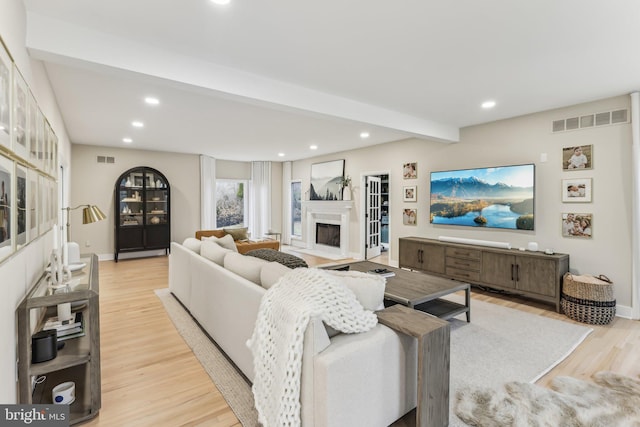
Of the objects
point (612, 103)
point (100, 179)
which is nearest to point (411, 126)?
point (612, 103)

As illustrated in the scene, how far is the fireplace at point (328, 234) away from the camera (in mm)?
7658

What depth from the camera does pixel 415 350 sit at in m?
1.81

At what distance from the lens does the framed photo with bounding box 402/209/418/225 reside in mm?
5805

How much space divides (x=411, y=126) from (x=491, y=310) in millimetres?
2617

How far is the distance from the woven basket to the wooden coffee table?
1215mm

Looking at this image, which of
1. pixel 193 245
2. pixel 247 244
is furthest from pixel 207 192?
pixel 193 245

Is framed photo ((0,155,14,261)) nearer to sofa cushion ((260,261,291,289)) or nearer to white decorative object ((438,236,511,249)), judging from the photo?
sofa cushion ((260,261,291,289))

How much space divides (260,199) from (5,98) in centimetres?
787

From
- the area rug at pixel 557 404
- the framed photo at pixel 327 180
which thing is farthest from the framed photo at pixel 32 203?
the framed photo at pixel 327 180

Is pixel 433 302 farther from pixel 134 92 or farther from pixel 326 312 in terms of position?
pixel 134 92

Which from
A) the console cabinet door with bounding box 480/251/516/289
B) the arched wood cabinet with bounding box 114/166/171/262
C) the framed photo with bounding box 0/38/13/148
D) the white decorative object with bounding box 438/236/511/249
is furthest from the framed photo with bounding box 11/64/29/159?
the arched wood cabinet with bounding box 114/166/171/262

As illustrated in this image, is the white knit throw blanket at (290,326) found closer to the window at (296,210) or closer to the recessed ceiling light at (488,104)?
the recessed ceiling light at (488,104)

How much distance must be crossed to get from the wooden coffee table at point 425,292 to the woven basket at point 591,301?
3.99ft

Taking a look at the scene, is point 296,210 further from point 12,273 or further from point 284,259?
point 12,273
